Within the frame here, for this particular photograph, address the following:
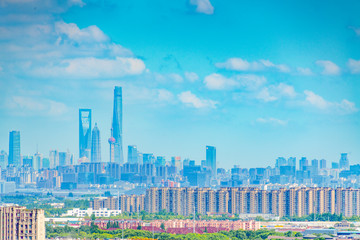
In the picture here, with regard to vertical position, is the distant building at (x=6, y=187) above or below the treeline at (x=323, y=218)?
above

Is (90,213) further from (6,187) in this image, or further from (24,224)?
(6,187)

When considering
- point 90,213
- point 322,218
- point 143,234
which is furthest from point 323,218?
point 143,234

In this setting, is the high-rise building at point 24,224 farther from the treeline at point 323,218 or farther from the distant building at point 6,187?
the distant building at point 6,187

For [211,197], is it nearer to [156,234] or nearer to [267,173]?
[156,234]

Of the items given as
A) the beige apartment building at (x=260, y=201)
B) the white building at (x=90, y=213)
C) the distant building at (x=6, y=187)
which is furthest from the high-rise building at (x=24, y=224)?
the distant building at (x=6, y=187)

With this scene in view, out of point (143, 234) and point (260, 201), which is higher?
point (260, 201)
